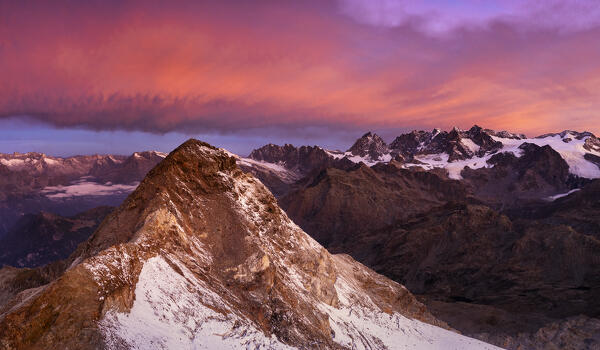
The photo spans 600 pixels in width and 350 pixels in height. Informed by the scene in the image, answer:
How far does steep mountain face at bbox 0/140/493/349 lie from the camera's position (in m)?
27.5

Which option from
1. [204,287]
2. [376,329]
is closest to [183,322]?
[204,287]

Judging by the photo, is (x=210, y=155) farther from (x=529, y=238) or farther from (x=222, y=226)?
(x=529, y=238)

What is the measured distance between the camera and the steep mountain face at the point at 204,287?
27500mm

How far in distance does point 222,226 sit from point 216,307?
13110 millimetres

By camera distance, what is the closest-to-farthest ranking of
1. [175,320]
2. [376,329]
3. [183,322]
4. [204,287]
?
[175,320], [183,322], [204,287], [376,329]

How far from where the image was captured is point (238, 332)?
37.1 m

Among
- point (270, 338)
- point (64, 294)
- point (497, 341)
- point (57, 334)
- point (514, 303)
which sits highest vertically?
point (64, 294)

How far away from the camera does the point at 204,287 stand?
4019 centimetres

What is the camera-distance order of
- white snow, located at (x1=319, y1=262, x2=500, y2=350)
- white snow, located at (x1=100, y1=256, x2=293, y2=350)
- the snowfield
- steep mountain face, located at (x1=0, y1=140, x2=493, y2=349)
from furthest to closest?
white snow, located at (x1=319, y1=262, x2=500, y2=350)
the snowfield
white snow, located at (x1=100, y1=256, x2=293, y2=350)
steep mountain face, located at (x1=0, y1=140, x2=493, y2=349)

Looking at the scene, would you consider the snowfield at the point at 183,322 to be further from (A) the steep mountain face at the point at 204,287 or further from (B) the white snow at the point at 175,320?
(A) the steep mountain face at the point at 204,287

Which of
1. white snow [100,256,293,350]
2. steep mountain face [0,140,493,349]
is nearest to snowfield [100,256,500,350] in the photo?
white snow [100,256,293,350]

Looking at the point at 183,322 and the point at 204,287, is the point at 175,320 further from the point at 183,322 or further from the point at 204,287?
the point at 204,287

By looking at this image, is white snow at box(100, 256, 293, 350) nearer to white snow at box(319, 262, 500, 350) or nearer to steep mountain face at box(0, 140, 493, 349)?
steep mountain face at box(0, 140, 493, 349)

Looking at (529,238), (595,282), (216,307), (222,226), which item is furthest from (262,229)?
(529,238)
